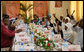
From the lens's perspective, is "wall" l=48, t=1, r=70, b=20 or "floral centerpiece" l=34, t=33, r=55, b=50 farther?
"wall" l=48, t=1, r=70, b=20

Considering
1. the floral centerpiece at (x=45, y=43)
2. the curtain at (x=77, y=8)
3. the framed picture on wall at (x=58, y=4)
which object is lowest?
the floral centerpiece at (x=45, y=43)

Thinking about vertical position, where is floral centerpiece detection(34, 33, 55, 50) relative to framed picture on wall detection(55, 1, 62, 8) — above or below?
below

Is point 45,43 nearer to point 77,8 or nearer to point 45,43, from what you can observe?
point 45,43

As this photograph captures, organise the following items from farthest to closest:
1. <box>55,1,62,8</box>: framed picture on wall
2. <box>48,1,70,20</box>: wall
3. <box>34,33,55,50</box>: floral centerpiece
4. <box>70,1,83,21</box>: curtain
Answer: <box>55,1,62,8</box>: framed picture on wall, <box>48,1,70,20</box>: wall, <box>70,1,83,21</box>: curtain, <box>34,33,55,50</box>: floral centerpiece

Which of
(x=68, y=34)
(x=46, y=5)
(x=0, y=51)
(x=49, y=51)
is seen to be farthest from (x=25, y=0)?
(x=49, y=51)

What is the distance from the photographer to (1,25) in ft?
11.4

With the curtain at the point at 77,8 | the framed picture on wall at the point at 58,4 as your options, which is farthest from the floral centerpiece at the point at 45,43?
the framed picture on wall at the point at 58,4

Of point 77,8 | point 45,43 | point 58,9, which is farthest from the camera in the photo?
point 58,9

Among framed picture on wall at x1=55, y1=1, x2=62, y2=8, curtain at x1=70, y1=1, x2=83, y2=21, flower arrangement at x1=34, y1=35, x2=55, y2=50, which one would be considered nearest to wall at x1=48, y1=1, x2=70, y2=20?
framed picture on wall at x1=55, y1=1, x2=62, y2=8

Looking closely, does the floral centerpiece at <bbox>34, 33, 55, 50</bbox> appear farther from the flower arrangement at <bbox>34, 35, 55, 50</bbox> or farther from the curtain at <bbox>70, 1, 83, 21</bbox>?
the curtain at <bbox>70, 1, 83, 21</bbox>

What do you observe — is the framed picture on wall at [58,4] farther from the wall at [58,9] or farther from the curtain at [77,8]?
the curtain at [77,8]

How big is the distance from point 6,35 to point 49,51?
5.04 feet

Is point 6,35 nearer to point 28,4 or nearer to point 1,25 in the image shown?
point 1,25

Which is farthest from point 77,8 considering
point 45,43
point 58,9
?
point 45,43
